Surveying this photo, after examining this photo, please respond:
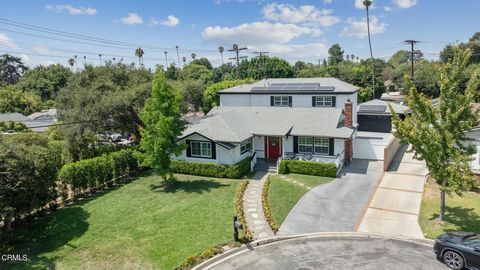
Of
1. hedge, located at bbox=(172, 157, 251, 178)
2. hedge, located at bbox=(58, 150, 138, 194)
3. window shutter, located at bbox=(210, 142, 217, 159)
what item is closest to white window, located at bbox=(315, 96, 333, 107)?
hedge, located at bbox=(172, 157, 251, 178)

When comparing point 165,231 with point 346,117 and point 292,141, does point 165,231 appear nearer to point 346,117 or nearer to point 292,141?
point 292,141

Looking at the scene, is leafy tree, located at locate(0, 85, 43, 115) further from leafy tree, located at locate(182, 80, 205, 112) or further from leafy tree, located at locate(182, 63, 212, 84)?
leafy tree, located at locate(182, 63, 212, 84)

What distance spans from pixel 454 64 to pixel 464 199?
938cm

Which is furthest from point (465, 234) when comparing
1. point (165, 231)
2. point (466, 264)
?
point (165, 231)

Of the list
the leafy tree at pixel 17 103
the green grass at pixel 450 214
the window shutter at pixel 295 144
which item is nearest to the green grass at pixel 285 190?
the window shutter at pixel 295 144

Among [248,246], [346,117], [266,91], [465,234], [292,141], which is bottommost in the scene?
[248,246]

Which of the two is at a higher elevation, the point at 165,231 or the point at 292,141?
the point at 292,141

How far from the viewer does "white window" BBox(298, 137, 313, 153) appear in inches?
1103

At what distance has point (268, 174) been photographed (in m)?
26.7

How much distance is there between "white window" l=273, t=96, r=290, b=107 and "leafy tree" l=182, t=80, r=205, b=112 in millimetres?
19243

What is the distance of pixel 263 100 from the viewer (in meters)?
34.8

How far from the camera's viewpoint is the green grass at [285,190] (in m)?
19.5

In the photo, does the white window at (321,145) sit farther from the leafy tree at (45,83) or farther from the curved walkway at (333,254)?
the leafy tree at (45,83)

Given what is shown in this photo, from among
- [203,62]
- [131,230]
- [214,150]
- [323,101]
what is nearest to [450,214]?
[323,101]
